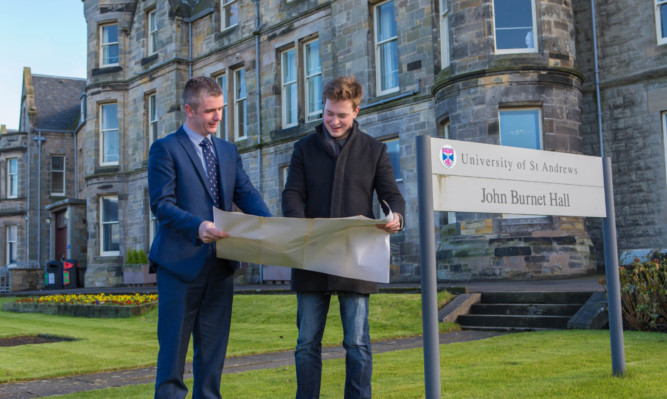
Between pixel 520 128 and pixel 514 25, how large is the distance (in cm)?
242

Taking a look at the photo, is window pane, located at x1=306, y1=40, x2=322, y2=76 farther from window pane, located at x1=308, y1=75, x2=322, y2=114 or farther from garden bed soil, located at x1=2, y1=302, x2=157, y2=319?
garden bed soil, located at x1=2, y1=302, x2=157, y2=319

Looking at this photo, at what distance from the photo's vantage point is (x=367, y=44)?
1931cm

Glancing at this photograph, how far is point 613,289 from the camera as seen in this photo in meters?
5.11

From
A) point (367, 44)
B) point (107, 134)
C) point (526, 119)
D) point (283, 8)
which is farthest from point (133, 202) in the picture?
point (526, 119)

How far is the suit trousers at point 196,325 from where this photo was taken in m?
3.78

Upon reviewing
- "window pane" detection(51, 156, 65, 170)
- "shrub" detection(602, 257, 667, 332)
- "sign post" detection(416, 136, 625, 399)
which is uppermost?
"window pane" detection(51, 156, 65, 170)

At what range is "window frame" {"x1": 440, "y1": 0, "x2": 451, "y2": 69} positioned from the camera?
17.1 metres

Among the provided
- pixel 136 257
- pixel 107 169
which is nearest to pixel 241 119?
pixel 136 257

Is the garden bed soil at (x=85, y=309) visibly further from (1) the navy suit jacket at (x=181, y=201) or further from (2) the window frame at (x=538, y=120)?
(1) the navy suit jacket at (x=181, y=201)

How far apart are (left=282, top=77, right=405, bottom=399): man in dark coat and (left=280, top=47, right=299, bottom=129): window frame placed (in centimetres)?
1848

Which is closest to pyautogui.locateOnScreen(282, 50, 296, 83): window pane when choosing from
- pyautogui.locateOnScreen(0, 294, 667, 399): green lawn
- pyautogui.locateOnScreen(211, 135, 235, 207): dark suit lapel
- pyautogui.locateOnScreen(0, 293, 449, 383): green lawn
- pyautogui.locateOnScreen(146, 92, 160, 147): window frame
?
pyautogui.locateOnScreen(146, 92, 160, 147): window frame

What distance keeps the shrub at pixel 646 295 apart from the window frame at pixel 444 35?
379 inches

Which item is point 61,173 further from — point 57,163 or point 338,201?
point 338,201

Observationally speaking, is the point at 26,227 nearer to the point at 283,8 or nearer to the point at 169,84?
the point at 169,84
